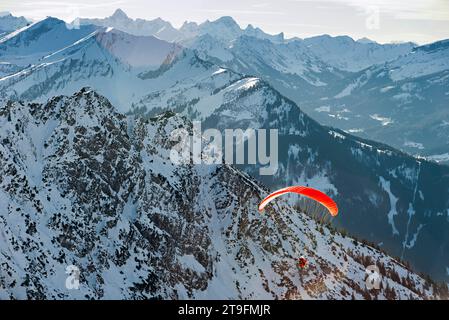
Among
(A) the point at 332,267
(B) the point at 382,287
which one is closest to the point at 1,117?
(A) the point at 332,267

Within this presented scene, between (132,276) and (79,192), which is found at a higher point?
(79,192)

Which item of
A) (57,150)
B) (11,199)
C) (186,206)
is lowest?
(186,206)

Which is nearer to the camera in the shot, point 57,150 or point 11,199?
point 11,199

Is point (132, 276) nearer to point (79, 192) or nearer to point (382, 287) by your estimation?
point (79, 192)

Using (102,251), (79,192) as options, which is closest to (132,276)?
(102,251)
